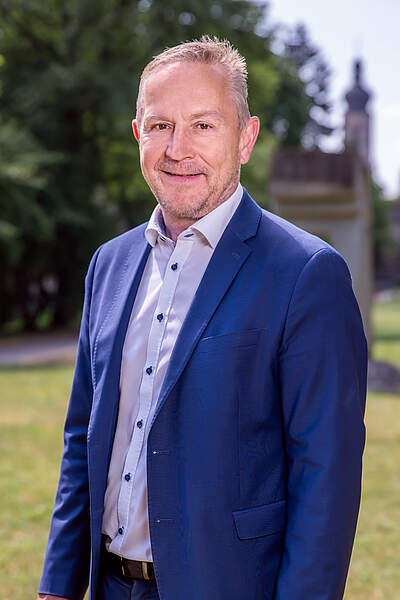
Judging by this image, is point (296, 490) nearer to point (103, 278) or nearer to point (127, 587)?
point (127, 587)

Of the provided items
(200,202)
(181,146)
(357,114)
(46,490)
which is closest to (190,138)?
(181,146)

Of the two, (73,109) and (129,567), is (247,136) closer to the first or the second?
(129,567)

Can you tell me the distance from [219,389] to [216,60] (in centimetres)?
84

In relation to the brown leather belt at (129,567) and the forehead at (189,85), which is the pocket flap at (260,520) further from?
the forehead at (189,85)

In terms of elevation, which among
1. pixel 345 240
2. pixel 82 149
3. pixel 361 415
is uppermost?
pixel 82 149

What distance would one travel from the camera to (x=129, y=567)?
1.98 metres

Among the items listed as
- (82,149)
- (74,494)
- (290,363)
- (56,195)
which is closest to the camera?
(290,363)

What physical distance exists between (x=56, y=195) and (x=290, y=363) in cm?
2102

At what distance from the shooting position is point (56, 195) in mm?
22109

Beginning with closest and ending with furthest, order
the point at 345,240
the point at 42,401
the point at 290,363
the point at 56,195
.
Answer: the point at 290,363 → the point at 42,401 → the point at 345,240 → the point at 56,195

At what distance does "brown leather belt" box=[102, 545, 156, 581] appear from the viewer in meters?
1.95

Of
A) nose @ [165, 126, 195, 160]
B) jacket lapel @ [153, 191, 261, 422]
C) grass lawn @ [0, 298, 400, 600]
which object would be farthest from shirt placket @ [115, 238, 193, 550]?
grass lawn @ [0, 298, 400, 600]

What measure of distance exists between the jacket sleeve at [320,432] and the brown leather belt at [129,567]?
36cm

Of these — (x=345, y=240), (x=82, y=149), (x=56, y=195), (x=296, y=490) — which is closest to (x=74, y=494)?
(x=296, y=490)
